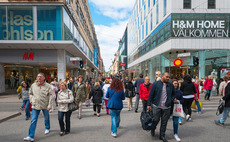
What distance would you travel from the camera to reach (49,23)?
13.2m

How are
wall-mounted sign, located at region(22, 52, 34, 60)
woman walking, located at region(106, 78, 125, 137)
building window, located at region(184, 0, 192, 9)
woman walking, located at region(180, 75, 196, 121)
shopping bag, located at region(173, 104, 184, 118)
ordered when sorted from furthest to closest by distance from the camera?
building window, located at region(184, 0, 192, 9) → wall-mounted sign, located at region(22, 52, 34, 60) → woman walking, located at region(180, 75, 196, 121) → woman walking, located at region(106, 78, 125, 137) → shopping bag, located at region(173, 104, 184, 118)

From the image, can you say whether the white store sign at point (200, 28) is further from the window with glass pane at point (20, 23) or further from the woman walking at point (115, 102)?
the woman walking at point (115, 102)

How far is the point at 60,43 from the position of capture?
1295 centimetres

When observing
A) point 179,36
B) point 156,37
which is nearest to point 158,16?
point 156,37

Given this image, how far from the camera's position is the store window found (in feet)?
42.7

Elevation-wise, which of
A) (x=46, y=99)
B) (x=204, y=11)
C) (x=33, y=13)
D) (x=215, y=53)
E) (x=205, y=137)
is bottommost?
(x=205, y=137)

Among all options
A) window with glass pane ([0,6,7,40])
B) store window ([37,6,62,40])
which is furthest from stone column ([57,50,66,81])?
window with glass pane ([0,6,7,40])

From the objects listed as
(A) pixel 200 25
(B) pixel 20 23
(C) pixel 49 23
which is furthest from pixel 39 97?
(A) pixel 200 25

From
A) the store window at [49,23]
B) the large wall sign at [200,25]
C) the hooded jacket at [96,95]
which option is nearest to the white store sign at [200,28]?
the large wall sign at [200,25]

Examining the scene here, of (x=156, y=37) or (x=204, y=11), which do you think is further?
(x=156, y=37)

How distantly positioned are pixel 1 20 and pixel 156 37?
19.4 m

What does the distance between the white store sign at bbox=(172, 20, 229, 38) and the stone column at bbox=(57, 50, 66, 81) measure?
1317 cm

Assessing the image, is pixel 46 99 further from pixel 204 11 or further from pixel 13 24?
pixel 204 11

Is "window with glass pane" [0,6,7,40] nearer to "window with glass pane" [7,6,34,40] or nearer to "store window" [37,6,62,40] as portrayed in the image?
"window with glass pane" [7,6,34,40]
